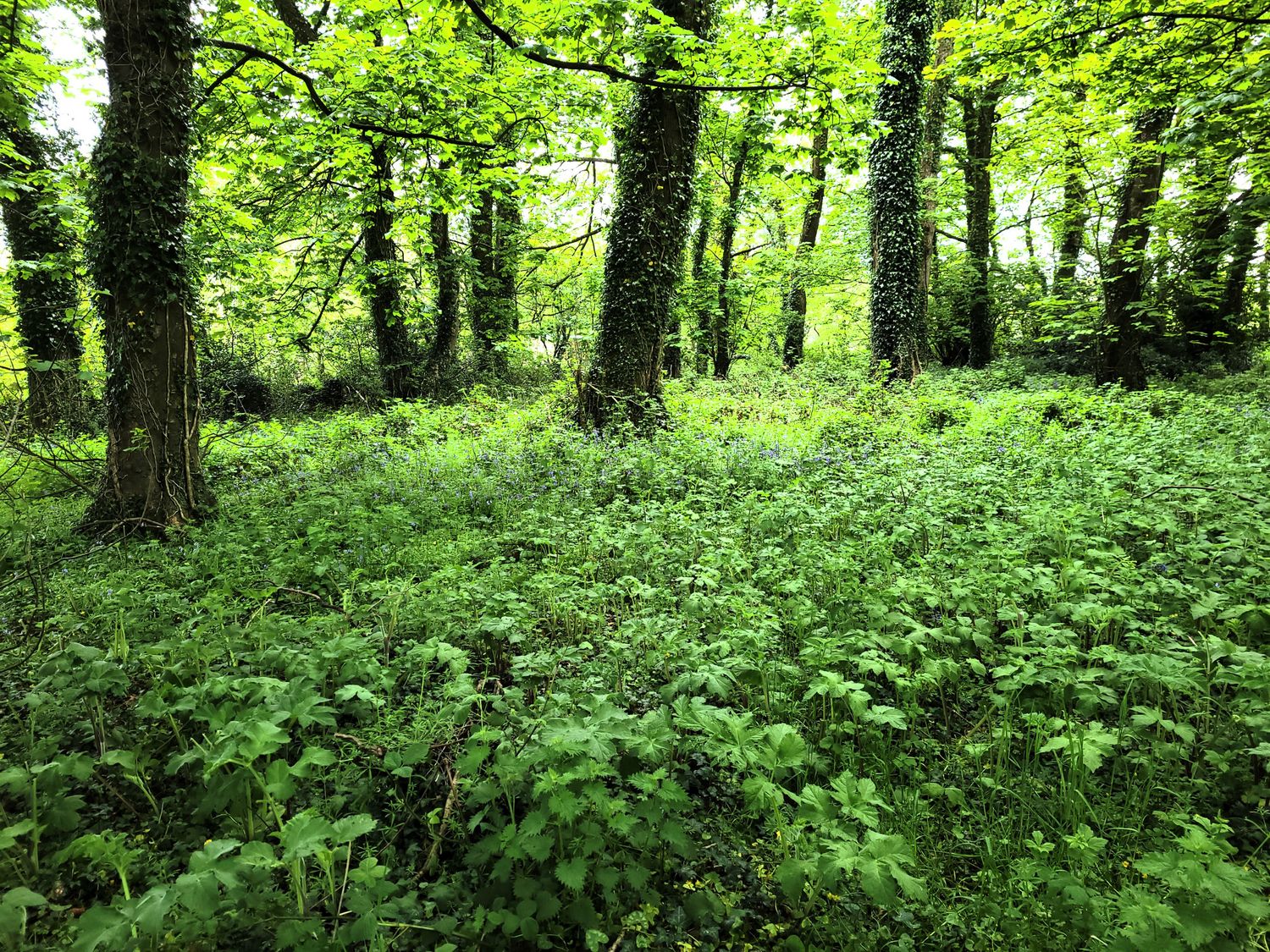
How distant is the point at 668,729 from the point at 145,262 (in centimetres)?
673

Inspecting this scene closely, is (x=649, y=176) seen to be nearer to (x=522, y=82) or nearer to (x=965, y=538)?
(x=522, y=82)

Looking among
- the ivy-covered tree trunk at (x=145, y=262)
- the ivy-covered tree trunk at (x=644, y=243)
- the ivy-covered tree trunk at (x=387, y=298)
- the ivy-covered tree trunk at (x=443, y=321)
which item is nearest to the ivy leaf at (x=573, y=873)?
the ivy-covered tree trunk at (x=145, y=262)

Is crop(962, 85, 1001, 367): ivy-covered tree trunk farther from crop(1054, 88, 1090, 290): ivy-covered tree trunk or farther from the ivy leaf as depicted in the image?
the ivy leaf

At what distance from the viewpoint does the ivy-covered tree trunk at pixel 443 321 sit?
1481 cm

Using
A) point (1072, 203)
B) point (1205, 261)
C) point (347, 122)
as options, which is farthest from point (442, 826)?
point (1072, 203)

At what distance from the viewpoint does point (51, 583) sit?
14.0ft

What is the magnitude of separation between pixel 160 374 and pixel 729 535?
19.3 ft

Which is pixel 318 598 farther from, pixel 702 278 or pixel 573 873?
pixel 702 278

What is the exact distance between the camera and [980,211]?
17906 mm

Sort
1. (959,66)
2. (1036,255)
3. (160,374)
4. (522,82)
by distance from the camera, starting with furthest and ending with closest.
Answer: (1036,255)
(522,82)
(959,66)
(160,374)

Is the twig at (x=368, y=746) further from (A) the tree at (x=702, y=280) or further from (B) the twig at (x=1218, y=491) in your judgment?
(A) the tree at (x=702, y=280)

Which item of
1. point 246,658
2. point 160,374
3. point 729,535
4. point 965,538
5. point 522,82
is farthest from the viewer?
point 522,82

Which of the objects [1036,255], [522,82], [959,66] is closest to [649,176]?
[522,82]

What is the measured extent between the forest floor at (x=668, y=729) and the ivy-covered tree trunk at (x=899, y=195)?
728cm
